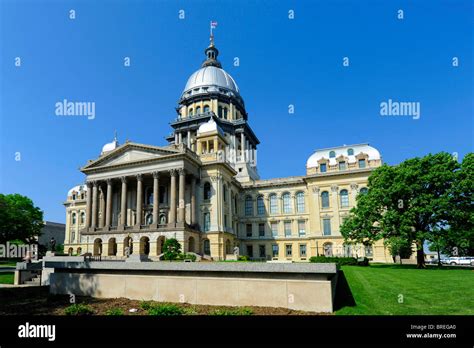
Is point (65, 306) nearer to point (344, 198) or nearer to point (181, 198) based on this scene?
point (181, 198)

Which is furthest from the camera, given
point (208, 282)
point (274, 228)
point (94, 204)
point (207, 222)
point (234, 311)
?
point (274, 228)

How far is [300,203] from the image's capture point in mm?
61812

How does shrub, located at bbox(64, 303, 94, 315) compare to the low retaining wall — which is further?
shrub, located at bbox(64, 303, 94, 315)

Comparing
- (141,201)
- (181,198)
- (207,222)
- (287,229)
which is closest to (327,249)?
(287,229)

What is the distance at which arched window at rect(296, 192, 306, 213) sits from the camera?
61.5 meters

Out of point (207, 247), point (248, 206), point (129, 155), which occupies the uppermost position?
point (129, 155)

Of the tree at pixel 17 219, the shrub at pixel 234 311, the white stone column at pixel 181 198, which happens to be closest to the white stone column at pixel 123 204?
the white stone column at pixel 181 198

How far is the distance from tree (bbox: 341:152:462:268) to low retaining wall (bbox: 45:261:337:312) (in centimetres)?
2562

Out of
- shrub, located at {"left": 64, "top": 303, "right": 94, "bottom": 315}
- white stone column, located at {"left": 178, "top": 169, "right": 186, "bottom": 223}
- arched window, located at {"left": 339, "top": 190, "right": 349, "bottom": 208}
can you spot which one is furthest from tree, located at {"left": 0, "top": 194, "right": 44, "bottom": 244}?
arched window, located at {"left": 339, "top": 190, "right": 349, "bottom": 208}

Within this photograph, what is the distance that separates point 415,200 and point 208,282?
2980cm

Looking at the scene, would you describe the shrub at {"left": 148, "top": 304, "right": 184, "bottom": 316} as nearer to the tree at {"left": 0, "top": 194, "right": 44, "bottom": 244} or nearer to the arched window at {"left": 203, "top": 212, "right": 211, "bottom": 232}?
the arched window at {"left": 203, "top": 212, "right": 211, "bottom": 232}
